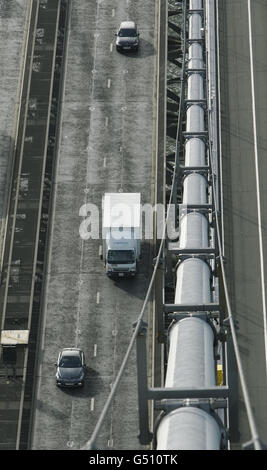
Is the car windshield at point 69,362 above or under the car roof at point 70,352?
under

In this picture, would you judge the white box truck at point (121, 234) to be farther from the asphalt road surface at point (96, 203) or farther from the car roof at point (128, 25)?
the car roof at point (128, 25)

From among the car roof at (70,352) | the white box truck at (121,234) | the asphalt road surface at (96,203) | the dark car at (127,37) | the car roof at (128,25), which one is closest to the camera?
the asphalt road surface at (96,203)

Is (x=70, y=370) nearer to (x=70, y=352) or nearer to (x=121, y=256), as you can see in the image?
(x=70, y=352)

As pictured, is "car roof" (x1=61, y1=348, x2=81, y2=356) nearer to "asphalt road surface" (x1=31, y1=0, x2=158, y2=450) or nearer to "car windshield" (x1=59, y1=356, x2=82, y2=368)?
"car windshield" (x1=59, y1=356, x2=82, y2=368)

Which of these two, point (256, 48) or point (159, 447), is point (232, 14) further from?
point (159, 447)

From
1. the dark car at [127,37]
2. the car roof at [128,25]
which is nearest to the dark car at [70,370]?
the dark car at [127,37]

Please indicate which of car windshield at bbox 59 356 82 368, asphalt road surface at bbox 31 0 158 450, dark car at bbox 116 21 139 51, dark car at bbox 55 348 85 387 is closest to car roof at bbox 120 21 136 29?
dark car at bbox 116 21 139 51

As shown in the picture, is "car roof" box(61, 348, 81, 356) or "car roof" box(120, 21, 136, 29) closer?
"car roof" box(61, 348, 81, 356)
